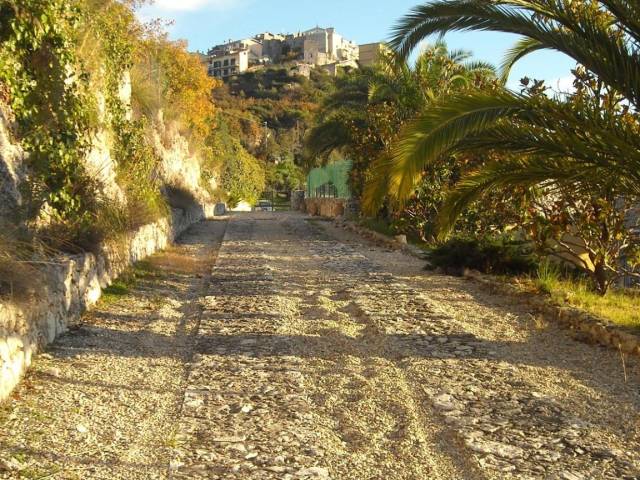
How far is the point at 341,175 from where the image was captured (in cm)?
3145

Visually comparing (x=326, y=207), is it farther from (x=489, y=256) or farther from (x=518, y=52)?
(x=518, y=52)

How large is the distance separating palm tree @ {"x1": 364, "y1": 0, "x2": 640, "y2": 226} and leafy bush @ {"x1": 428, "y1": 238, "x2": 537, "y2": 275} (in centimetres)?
453

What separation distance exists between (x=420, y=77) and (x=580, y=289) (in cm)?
1090

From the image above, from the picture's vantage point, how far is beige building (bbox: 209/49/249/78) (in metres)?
142

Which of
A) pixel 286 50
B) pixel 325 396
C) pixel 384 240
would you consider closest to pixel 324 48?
pixel 286 50

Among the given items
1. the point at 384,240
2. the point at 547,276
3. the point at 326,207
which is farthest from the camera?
the point at 326,207

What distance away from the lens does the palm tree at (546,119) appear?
6066 mm

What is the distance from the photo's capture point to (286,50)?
16600 centimetres

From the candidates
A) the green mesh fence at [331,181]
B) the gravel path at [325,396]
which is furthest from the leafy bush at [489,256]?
the green mesh fence at [331,181]

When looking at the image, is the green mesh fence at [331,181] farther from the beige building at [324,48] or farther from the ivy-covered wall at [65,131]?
the beige building at [324,48]

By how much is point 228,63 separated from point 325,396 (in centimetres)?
14596

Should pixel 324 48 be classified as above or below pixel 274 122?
above

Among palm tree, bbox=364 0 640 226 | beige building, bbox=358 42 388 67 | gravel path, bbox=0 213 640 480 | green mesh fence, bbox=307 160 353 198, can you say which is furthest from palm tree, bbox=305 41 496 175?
gravel path, bbox=0 213 640 480

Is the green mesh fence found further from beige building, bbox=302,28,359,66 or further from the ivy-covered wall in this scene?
beige building, bbox=302,28,359,66
